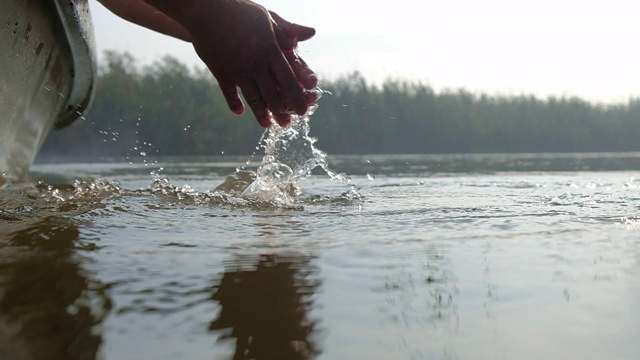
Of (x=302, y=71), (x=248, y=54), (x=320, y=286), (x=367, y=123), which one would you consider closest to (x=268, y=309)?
(x=320, y=286)

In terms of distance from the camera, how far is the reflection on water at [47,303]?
825mm

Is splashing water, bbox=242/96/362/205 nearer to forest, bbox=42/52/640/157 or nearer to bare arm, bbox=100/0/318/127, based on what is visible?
bare arm, bbox=100/0/318/127

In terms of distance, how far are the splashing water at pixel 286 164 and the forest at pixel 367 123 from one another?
14.0 m

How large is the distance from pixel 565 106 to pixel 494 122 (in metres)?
3.05

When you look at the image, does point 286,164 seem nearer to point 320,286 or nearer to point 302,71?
point 302,71

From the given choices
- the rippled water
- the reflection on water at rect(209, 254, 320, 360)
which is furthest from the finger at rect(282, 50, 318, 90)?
the reflection on water at rect(209, 254, 320, 360)

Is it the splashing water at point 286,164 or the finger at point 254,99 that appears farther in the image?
the splashing water at point 286,164

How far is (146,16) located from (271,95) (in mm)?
1301

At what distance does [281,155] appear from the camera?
161 inches

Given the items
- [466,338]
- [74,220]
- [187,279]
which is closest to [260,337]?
[466,338]

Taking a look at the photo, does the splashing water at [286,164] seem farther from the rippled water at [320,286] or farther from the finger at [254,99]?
the finger at [254,99]

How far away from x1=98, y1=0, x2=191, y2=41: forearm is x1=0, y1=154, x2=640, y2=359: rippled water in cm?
84

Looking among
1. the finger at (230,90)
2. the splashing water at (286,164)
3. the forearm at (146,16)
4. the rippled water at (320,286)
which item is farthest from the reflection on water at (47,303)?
the splashing water at (286,164)

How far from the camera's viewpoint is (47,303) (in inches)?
40.4
